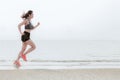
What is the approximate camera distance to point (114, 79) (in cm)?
1098

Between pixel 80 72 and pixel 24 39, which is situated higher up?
pixel 24 39

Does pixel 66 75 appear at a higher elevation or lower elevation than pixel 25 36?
lower

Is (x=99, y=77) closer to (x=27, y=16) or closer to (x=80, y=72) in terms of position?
(x=80, y=72)

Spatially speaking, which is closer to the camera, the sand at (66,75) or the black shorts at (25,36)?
the sand at (66,75)

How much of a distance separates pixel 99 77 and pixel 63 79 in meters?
1.02

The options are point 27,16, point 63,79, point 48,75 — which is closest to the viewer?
point 63,79

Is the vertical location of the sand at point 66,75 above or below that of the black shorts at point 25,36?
below

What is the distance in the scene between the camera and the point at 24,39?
12539mm

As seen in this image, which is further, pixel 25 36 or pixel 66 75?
pixel 25 36

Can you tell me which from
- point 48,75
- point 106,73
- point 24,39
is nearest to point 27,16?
point 24,39

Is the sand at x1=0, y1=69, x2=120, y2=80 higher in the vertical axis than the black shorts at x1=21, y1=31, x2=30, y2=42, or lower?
lower

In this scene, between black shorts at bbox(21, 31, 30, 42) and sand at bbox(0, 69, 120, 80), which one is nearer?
sand at bbox(0, 69, 120, 80)

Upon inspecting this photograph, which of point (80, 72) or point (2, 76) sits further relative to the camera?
point (80, 72)

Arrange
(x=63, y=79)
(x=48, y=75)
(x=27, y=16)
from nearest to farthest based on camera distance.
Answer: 1. (x=63, y=79)
2. (x=48, y=75)
3. (x=27, y=16)
